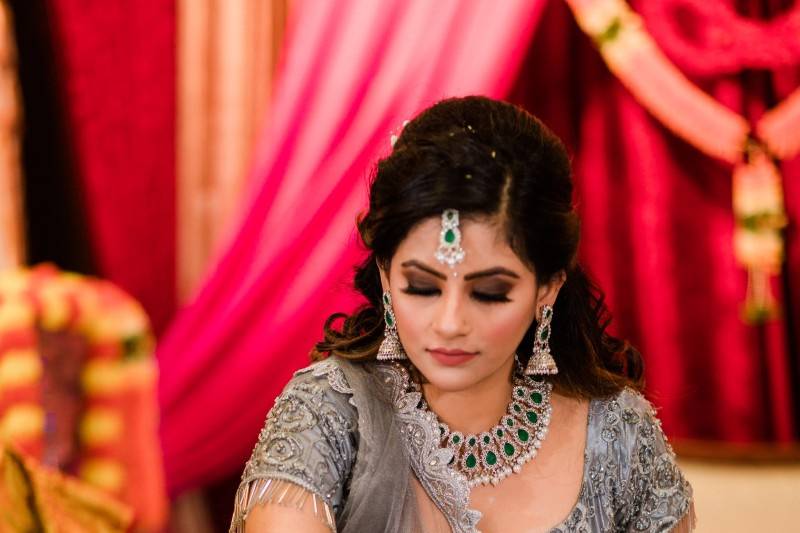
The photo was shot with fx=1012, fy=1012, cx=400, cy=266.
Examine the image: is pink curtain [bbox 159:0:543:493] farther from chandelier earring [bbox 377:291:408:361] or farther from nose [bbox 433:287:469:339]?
nose [bbox 433:287:469:339]

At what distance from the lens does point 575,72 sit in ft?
10.7

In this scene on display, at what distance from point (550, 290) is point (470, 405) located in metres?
0.23

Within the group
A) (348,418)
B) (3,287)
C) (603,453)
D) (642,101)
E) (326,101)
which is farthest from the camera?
(642,101)

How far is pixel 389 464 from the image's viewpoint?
1577mm

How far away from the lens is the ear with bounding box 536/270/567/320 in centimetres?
159

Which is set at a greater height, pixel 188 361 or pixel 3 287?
pixel 3 287

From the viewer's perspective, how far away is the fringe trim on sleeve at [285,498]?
1463mm

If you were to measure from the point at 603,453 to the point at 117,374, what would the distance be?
1.50 meters

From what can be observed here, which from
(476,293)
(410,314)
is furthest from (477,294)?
(410,314)

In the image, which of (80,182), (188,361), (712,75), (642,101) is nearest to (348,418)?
(188,361)

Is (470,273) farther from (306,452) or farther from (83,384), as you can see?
(83,384)

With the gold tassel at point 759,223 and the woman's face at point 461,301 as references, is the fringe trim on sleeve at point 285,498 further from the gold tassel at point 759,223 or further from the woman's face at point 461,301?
the gold tassel at point 759,223

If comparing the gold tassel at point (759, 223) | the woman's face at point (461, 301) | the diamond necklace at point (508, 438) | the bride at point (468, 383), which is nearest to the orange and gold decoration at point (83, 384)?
the bride at point (468, 383)

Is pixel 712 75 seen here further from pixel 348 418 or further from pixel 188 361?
pixel 348 418
